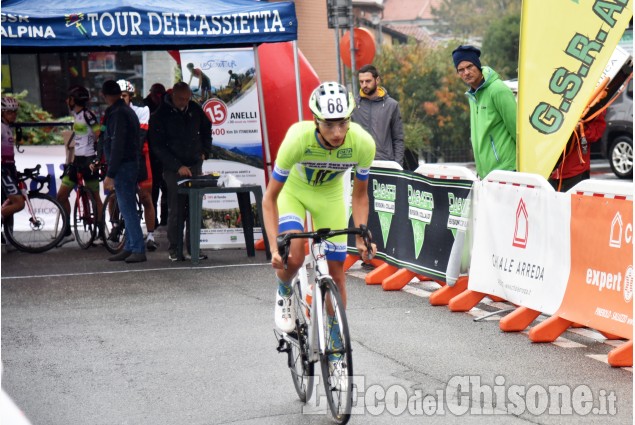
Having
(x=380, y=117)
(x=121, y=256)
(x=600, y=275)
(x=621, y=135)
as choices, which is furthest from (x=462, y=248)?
(x=621, y=135)

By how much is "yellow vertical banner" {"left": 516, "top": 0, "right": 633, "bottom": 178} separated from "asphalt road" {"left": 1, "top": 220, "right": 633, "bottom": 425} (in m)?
1.57

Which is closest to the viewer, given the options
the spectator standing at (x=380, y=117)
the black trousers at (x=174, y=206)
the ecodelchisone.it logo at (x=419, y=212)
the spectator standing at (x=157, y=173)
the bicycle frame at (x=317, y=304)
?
the bicycle frame at (x=317, y=304)

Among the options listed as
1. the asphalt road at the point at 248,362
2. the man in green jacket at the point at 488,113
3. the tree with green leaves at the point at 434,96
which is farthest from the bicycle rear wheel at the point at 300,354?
the tree with green leaves at the point at 434,96

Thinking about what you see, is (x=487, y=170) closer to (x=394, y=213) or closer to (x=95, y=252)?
(x=394, y=213)

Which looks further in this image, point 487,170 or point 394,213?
point 394,213

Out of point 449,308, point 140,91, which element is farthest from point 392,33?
point 449,308

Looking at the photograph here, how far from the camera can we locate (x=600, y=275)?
26.8ft

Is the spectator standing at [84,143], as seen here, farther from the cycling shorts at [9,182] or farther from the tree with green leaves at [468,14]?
the tree with green leaves at [468,14]

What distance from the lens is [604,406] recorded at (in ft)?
22.0

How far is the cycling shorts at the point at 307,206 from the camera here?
23.0 ft

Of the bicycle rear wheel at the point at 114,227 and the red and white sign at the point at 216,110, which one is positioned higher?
the red and white sign at the point at 216,110

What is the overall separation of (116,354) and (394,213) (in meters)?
4.06

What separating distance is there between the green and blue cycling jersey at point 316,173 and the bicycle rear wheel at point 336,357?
54 centimetres

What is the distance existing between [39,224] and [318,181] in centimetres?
831
